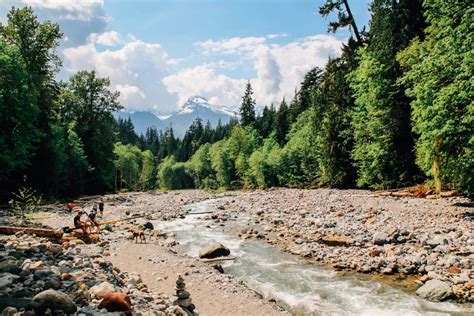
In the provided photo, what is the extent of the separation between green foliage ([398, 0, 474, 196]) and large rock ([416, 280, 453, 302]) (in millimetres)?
8456

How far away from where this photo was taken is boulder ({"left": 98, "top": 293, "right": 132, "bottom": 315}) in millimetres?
6941

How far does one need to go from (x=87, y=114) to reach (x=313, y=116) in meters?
34.4

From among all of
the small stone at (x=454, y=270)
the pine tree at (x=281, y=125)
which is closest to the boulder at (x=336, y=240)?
the small stone at (x=454, y=270)

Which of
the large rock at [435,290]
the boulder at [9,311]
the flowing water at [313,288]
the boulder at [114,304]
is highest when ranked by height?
the boulder at [9,311]

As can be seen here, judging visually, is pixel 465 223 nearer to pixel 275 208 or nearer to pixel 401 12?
pixel 275 208

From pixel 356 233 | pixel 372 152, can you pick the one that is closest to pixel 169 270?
pixel 356 233

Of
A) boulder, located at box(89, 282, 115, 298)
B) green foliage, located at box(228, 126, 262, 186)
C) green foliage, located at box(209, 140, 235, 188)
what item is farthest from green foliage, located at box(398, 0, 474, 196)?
green foliage, located at box(209, 140, 235, 188)

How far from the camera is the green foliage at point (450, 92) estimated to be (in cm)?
1681

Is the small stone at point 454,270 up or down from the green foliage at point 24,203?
down

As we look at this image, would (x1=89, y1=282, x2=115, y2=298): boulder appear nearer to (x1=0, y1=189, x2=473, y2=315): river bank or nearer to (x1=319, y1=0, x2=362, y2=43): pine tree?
(x1=0, y1=189, x2=473, y2=315): river bank

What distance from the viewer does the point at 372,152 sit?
111 feet

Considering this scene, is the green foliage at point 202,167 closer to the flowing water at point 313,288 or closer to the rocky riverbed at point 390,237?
the rocky riverbed at point 390,237

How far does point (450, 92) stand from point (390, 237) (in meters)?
7.66

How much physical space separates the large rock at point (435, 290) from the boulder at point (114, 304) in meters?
9.55
